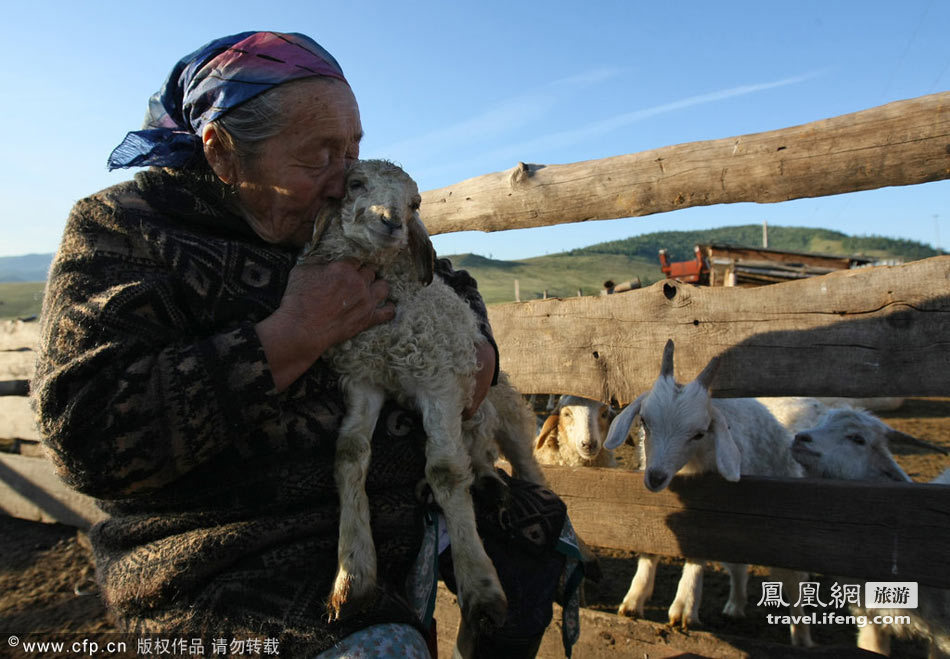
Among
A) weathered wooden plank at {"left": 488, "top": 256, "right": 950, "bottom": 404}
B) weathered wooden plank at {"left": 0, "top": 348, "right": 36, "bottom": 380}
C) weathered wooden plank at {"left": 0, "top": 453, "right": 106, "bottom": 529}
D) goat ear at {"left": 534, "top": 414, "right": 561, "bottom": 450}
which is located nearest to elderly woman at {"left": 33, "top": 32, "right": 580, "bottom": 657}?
weathered wooden plank at {"left": 488, "top": 256, "right": 950, "bottom": 404}

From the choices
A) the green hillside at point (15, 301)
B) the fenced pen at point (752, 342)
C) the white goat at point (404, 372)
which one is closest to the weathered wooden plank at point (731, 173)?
the fenced pen at point (752, 342)

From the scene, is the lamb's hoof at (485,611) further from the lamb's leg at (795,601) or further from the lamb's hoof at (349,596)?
the lamb's leg at (795,601)

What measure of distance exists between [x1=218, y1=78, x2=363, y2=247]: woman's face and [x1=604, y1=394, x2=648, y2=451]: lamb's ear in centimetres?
152

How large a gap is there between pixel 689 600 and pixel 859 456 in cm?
113

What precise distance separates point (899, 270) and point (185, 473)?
2.30 metres

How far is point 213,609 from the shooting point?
4.45ft

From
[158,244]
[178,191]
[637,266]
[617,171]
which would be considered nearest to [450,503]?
[158,244]

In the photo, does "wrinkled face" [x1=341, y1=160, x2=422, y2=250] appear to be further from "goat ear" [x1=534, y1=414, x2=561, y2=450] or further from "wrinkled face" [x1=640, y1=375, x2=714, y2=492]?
"goat ear" [x1=534, y1=414, x2=561, y2=450]

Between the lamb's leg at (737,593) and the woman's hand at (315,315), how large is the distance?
266 cm

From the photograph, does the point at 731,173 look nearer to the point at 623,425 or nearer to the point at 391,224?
the point at 623,425

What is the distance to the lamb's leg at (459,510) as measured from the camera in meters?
1.54

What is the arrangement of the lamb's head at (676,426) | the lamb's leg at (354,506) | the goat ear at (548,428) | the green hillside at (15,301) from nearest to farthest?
the lamb's leg at (354,506)
the lamb's head at (676,426)
the goat ear at (548,428)
the green hillside at (15,301)

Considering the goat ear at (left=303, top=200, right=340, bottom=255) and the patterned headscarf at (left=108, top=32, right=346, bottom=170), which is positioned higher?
the patterned headscarf at (left=108, top=32, right=346, bottom=170)

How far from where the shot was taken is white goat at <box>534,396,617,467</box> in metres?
3.73
